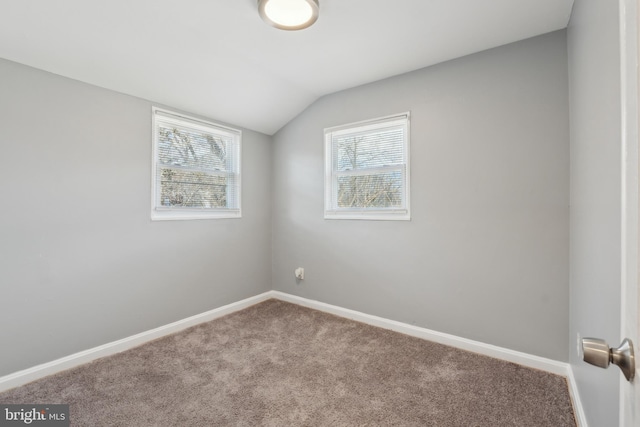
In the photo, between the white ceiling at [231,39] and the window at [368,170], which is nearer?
the white ceiling at [231,39]

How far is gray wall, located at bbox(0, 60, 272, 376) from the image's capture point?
73.5 inches

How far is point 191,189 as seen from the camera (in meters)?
2.88

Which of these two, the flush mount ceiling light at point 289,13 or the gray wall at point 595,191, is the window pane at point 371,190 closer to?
the gray wall at point 595,191

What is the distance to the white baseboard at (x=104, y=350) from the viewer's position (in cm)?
186

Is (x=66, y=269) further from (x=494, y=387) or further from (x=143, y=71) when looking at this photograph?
(x=494, y=387)

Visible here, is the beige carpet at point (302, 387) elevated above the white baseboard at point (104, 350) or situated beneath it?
situated beneath

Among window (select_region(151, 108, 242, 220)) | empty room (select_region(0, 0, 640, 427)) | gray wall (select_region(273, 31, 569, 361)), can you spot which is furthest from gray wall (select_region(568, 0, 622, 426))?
window (select_region(151, 108, 242, 220))

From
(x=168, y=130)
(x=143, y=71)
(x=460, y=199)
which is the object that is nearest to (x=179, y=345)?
(x=168, y=130)

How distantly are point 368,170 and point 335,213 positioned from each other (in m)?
0.58

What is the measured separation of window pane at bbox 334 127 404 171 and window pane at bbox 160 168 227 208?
133cm

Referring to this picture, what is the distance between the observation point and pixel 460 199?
2.37 metres

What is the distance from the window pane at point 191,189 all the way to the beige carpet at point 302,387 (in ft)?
4.16

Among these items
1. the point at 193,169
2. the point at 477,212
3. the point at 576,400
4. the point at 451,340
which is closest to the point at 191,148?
the point at 193,169

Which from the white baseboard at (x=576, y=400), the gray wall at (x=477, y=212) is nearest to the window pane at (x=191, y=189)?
the gray wall at (x=477, y=212)
